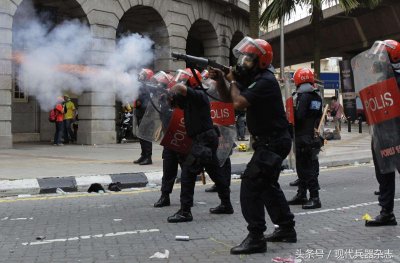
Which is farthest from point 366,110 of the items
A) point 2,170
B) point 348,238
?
point 2,170

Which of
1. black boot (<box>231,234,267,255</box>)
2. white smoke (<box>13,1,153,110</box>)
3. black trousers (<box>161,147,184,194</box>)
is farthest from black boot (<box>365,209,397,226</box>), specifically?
white smoke (<box>13,1,153,110</box>)

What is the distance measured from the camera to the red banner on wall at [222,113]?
7836 mm

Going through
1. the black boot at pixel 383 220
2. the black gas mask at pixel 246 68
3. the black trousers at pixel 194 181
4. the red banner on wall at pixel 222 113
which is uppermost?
the black gas mask at pixel 246 68

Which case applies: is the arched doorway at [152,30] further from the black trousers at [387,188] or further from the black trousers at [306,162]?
the black trousers at [387,188]

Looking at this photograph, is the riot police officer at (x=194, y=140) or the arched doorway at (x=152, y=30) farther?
the arched doorway at (x=152, y=30)

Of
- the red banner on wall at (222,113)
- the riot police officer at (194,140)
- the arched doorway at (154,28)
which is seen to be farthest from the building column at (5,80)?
the riot police officer at (194,140)

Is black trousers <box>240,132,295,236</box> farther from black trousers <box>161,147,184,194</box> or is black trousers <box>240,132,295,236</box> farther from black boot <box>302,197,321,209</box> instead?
black trousers <box>161,147,184,194</box>

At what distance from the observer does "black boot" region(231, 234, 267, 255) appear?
485 centimetres

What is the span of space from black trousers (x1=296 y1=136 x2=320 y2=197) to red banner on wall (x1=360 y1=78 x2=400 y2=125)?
2029 millimetres

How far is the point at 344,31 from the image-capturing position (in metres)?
32.3

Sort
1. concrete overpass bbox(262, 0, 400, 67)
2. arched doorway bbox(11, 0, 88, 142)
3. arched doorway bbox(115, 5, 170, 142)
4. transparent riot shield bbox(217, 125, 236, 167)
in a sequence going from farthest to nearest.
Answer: concrete overpass bbox(262, 0, 400, 67), arched doorway bbox(115, 5, 170, 142), arched doorway bbox(11, 0, 88, 142), transparent riot shield bbox(217, 125, 236, 167)

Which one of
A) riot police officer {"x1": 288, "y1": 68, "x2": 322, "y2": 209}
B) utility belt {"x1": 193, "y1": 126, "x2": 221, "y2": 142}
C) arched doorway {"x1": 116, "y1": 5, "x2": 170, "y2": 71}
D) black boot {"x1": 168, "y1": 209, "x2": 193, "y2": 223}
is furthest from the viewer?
arched doorway {"x1": 116, "y1": 5, "x2": 170, "y2": 71}

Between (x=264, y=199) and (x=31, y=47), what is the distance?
885 cm

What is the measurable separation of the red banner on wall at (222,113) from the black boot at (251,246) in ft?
10.1
